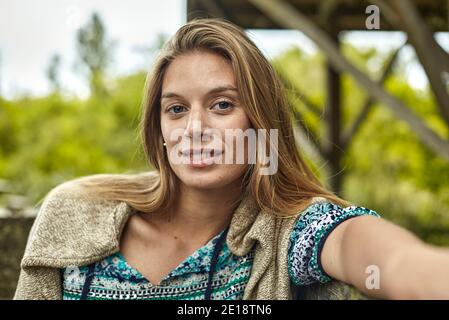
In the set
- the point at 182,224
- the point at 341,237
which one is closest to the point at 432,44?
the point at 182,224

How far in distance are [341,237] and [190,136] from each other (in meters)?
0.21

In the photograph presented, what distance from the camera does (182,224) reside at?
88cm

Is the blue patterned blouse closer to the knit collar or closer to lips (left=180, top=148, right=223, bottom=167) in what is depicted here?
the knit collar

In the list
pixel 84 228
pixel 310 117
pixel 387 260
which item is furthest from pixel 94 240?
pixel 310 117

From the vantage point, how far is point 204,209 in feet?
2.82

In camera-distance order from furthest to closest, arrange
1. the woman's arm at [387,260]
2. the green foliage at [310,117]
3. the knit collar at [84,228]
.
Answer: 1. the green foliage at [310,117]
2. the knit collar at [84,228]
3. the woman's arm at [387,260]

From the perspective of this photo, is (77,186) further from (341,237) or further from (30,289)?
(341,237)

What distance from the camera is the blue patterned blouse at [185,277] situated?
2.53 feet

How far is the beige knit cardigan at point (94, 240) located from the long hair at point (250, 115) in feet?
0.08

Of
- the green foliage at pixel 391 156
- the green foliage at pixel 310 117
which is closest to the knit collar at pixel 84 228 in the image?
the green foliage at pixel 310 117

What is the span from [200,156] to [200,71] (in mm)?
94

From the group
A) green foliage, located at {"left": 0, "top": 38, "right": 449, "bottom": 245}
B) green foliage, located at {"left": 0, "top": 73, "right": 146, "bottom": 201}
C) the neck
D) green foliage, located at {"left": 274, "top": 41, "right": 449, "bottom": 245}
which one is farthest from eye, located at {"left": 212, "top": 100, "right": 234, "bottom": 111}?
green foliage, located at {"left": 0, "top": 73, "right": 146, "bottom": 201}

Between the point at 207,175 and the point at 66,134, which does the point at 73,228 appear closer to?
the point at 207,175

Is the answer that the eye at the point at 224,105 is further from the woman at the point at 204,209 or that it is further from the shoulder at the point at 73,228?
the shoulder at the point at 73,228
